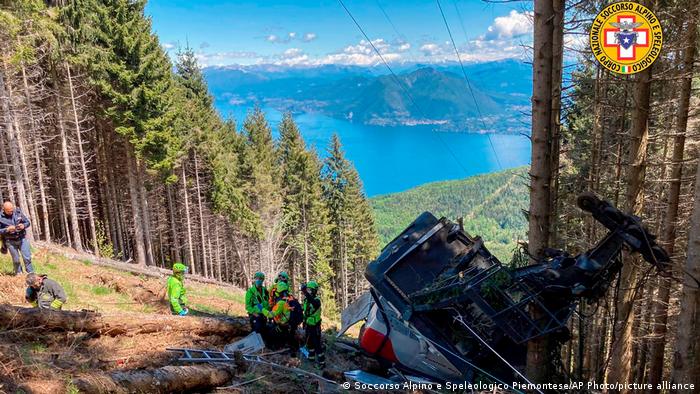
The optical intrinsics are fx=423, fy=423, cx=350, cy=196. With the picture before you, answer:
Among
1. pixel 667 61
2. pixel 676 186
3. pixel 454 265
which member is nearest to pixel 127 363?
pixel 454 265

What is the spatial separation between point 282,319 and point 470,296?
4.09m

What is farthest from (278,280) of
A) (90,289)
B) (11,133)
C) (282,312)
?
(11,133)

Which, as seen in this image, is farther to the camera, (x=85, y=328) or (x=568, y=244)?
(x=568, y=244)

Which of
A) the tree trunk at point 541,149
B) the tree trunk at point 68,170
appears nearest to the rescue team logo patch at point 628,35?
the tree trunk at point 541,149

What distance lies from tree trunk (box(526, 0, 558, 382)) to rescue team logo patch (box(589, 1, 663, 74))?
113 inches

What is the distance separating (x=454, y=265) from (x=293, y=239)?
3678cm

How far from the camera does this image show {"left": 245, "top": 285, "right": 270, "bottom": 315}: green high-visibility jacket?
8.70 m

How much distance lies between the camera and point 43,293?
28.4 feet

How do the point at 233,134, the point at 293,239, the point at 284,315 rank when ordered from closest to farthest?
1. the point at 284,315
2. the point at 233,134
3. the point at 293,239

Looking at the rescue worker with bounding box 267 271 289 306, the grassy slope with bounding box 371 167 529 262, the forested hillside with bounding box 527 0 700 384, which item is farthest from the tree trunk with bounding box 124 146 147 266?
the grassy slope with bounding box 371 167 529 262

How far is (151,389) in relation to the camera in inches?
189

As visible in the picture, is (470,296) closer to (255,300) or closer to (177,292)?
(255,300)

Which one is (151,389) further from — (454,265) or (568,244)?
(568,244)

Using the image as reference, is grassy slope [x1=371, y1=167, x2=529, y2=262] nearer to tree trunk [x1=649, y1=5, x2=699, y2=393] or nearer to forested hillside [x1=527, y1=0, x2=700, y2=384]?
forested hillside [x1=527, y1=0, x2=700, y2=384]
